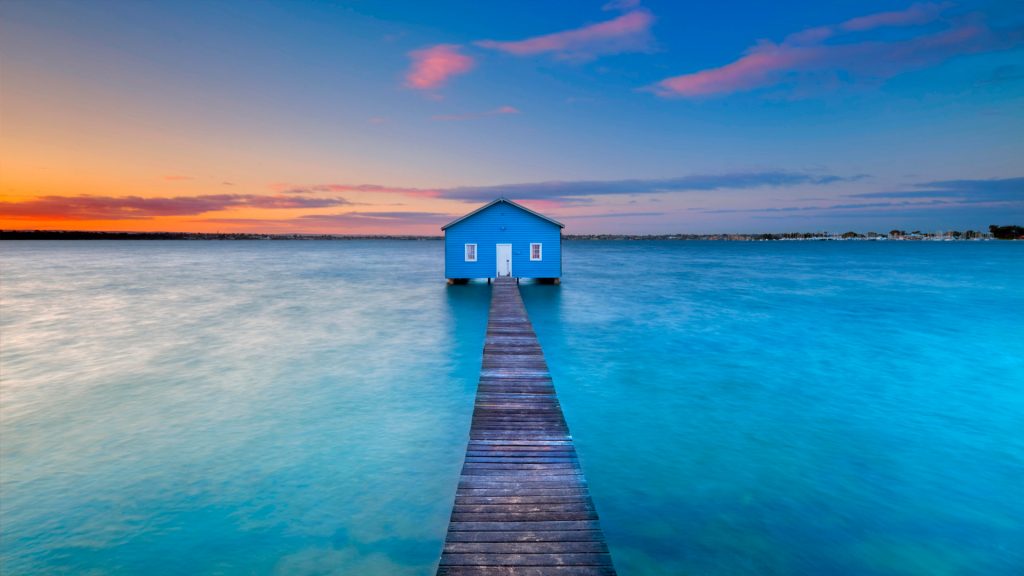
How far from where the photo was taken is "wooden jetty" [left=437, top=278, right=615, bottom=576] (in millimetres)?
5352

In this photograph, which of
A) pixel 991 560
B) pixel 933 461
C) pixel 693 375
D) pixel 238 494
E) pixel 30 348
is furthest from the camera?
pixel 30 348

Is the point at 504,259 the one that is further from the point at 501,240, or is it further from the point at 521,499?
the point at 521,499

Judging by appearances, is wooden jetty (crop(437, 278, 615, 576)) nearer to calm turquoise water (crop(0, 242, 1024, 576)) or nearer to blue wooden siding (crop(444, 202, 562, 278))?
calm turquoise water (crop(0, 242, 1024, 576))

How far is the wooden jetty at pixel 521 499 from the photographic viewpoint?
5352 millimetres

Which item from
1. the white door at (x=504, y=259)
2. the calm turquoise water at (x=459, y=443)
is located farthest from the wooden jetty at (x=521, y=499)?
the white door at (x=504, y=259)

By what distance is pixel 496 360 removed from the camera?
42.5ft

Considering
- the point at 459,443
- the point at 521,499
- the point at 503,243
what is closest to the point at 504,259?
the point at 503,243

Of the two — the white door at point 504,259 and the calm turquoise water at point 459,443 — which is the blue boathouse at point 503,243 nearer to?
the white door at point 504,259

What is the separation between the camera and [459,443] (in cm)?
1153

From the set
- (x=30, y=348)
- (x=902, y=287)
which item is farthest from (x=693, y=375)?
(x=902, y=287)

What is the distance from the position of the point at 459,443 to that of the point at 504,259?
22626 millimetres

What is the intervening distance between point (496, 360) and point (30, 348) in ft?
73.1

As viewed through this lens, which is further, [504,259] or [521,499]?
[504,259]

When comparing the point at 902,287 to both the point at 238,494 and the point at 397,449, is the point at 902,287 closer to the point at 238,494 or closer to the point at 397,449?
the point at 397,449
